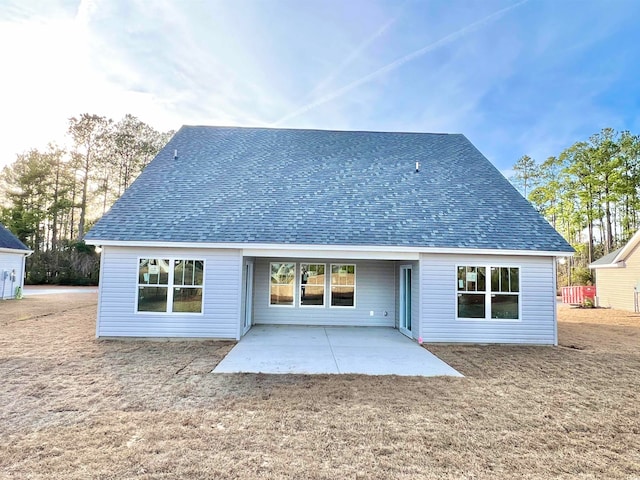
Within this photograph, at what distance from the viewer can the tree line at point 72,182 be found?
29.2 meters

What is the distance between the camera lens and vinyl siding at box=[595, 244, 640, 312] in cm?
1747

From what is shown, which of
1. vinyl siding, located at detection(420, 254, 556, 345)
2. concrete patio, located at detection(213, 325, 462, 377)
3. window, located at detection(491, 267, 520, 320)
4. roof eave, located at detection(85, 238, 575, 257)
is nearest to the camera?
concrete patio, located at detection(213, 325, 462, 377)

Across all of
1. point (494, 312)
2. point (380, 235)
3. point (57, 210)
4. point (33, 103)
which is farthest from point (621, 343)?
point (57, 210)

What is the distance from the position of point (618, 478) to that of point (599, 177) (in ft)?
100

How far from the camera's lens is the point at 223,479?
9.96 ft

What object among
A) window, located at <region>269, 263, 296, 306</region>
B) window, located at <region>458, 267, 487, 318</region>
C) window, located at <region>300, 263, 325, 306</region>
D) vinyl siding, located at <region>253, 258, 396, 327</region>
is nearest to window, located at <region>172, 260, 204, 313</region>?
vinyl siding, located at <region>253, 258, 396, 327</region>

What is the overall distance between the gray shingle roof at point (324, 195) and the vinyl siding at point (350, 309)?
2.19m

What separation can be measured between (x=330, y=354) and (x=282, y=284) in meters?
4.39

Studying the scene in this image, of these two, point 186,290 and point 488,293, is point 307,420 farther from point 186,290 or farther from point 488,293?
point 488,293

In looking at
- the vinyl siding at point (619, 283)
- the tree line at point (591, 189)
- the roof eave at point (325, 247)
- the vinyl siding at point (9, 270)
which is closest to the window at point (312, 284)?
the roof eave at point (325, 247)

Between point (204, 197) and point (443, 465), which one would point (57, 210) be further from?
point (443, 465)

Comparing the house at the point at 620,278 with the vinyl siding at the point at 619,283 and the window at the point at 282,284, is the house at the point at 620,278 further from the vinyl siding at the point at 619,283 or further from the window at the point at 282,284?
the window at the point at 282,284

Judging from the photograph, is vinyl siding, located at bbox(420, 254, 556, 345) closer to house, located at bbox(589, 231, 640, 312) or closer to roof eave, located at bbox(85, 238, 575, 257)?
roof eave, located at bbox(85, 238, 575, 257)

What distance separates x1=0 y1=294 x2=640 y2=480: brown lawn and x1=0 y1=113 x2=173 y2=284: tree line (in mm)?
25964
